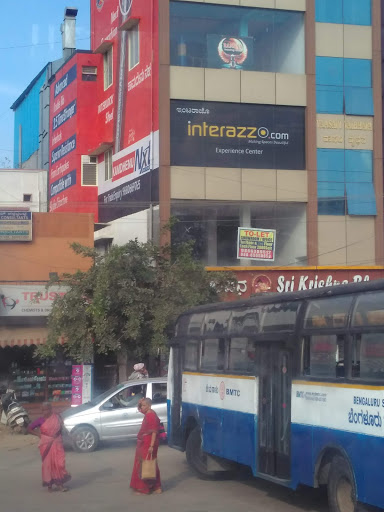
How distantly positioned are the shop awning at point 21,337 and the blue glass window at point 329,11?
15.4 meters

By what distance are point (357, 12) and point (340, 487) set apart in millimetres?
23832

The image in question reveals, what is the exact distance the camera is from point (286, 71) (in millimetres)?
29016

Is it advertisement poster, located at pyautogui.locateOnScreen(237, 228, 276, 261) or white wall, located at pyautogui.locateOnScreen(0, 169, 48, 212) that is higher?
white wall, located at pyautogui.locateOnScreen(0, 169, 48, 212)

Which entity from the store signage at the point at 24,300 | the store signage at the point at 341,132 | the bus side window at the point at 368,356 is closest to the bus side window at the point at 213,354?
the bus side window at the point at 368,356

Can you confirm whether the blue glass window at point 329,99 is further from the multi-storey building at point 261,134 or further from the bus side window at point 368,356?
the bus side window at point 368,356

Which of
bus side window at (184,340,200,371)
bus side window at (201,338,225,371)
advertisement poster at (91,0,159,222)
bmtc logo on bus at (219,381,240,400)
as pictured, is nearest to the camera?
bmtc logo on bus at (219,381,240,400)

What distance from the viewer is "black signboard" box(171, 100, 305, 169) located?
2769 centimetres

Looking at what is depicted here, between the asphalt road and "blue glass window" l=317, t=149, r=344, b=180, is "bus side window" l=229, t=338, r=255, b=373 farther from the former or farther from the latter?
"blue glass window" l=317, t=149, r=344, b=180

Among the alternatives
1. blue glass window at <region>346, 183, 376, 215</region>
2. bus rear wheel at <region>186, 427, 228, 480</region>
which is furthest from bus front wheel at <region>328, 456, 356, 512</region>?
blue glass window at <region>346, 183, 376, 215</region>

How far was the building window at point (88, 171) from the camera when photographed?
112ft

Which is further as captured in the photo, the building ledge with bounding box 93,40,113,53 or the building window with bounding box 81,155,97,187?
the building window with bounding box 81,155,97,187

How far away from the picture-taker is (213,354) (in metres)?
13.0

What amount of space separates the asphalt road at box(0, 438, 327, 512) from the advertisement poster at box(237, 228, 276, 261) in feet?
43.2

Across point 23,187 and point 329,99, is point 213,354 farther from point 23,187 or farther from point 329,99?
point 23,187
